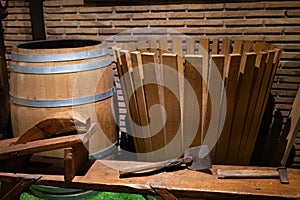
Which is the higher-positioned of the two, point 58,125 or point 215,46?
point 215,46

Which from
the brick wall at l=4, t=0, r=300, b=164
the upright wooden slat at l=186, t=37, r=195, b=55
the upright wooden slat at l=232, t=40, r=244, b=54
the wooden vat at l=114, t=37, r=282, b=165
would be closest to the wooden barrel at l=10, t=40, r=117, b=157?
the wooden vat at l=114, t=37, r=282, b=165

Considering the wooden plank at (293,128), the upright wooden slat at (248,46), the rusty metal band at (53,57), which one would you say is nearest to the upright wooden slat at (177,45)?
the upright wooden slat at (248,46)

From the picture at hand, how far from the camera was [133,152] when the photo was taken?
2.95 metres

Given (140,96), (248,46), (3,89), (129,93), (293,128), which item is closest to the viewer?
(140,96)

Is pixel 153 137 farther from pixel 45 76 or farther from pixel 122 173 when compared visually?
pixel 45 76

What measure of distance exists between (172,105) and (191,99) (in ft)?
0.41

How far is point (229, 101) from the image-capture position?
5.85 ft

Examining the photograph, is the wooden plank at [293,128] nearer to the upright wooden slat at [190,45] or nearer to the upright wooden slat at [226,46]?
the upright wooden slat at [226,46]

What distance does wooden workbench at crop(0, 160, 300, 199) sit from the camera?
1.60m

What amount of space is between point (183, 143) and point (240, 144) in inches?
15.7

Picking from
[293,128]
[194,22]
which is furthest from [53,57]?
[293,128]

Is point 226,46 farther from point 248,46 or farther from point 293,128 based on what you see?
point 293,128

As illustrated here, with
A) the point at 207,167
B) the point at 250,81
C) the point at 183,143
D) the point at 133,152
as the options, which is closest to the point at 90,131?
the point at 183,143

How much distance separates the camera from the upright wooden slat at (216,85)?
5.29 feet
